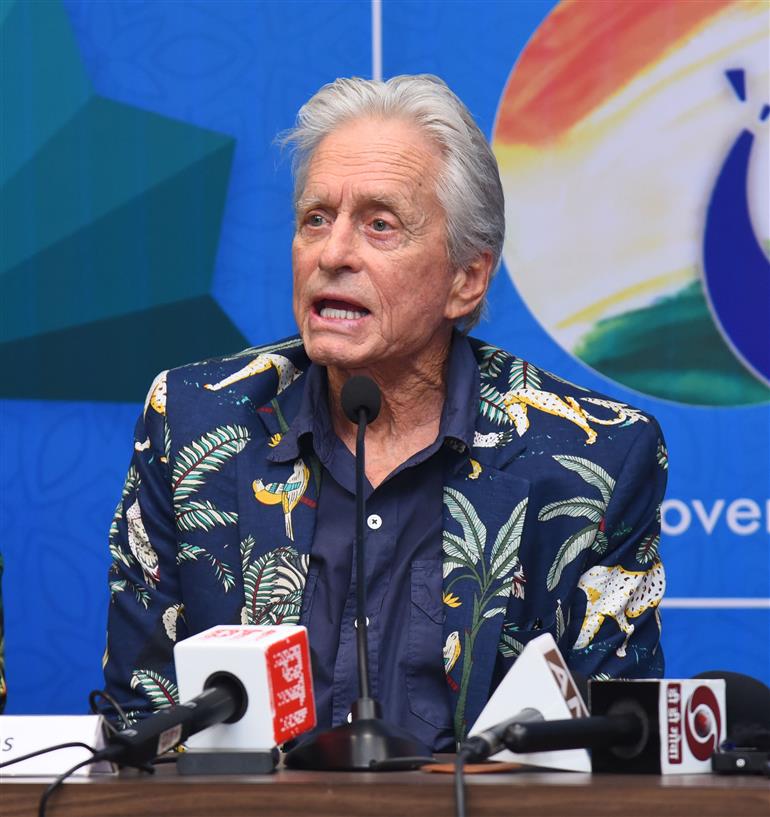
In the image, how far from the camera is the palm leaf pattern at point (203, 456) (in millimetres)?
2039

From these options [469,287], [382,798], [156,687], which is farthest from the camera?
[469,287]

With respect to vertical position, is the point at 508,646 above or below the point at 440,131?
below

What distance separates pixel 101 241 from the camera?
2.54 meters

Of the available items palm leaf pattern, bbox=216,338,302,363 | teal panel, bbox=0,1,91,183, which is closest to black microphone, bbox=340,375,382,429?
palm leaf pattern, bbox=216,338,302,363

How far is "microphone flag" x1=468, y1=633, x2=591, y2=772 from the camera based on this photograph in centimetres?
119

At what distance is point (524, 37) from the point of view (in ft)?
8.25

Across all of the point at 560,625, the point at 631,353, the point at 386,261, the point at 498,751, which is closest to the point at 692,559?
the point at 631,353

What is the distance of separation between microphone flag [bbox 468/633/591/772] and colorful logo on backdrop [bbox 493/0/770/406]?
4.28 ft

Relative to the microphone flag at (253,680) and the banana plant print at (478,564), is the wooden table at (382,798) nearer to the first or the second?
the microphone flag at (253,680)

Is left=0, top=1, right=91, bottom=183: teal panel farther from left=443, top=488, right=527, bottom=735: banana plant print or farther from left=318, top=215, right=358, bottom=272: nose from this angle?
left=443, top=488, right=527, bottom=735: banana plant print

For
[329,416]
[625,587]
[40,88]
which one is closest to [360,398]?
[329,416]

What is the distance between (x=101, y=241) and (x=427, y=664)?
1.07m

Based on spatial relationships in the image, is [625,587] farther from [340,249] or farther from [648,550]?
[340,249]

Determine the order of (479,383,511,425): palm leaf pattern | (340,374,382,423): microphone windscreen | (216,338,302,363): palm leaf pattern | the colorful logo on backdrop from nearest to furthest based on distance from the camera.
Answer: (340,374,382,423): microphone windscreen
(479,383,511,425): palm leaf pattern
(216,338,302,363): palm leaf pattern
the colorful logo on backdrop
